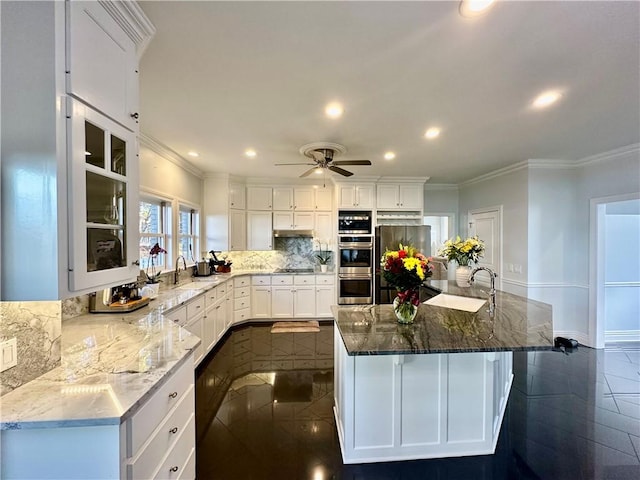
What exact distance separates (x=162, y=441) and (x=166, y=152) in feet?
11.0

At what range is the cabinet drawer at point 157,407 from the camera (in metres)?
1.07

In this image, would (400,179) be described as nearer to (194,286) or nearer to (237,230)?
(237,230)

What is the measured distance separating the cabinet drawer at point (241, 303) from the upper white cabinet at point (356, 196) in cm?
242

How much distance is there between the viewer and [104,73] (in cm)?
128

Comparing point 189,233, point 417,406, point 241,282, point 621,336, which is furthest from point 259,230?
point 621,336

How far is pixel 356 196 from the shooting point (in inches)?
203

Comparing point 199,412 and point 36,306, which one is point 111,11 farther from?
point 199,412

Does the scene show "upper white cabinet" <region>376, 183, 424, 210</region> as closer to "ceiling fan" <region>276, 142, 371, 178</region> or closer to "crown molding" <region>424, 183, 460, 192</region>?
"crown molding" <region>424, 183, 460, 192</region>

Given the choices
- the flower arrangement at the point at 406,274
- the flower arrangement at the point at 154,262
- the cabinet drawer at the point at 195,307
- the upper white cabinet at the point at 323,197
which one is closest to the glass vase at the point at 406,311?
the flower arrangement at the point at 406,274

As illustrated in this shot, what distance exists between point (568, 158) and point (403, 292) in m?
3.92

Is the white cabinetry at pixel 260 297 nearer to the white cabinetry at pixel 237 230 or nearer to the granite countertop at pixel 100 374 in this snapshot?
the white cabinetry at pixel 237 230

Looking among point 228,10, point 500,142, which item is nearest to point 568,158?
point 500,142

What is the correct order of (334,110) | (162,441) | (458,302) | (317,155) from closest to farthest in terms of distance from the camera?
(162,441), (334,110), (458,302), (317,155)

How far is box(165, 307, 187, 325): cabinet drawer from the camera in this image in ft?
8.14
